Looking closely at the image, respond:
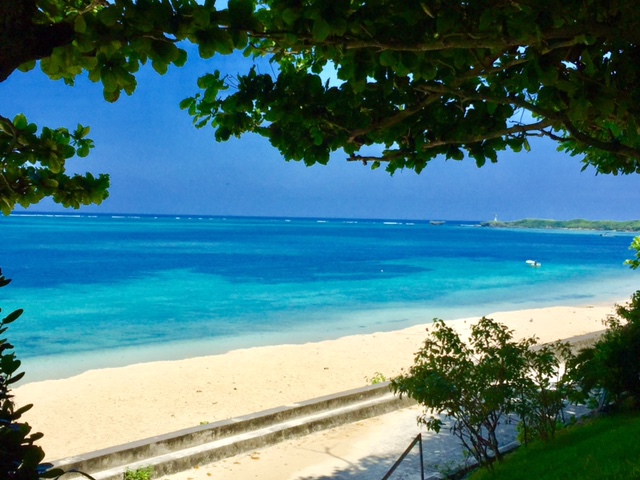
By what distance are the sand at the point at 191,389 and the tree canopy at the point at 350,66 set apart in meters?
6.50

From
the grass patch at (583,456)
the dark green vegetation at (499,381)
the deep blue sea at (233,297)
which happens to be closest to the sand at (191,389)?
the deep blue sea at (233,297)

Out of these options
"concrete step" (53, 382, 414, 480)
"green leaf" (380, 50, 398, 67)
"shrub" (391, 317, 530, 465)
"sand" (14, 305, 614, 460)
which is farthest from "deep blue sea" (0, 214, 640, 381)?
"green leaf" (380, 50, 398, 67)

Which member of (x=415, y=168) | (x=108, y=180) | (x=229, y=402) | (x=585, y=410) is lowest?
(x=585, y=410)

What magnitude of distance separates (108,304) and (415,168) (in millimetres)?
29787

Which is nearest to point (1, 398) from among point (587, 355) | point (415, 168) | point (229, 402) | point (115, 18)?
point (115, 18)

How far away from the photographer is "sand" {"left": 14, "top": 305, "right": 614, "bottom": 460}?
962 centimetres

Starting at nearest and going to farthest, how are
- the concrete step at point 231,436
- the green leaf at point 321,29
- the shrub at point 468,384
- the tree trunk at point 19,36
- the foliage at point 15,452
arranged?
1. the foliage at point 15,452
2. the tree trunk at point 19,36
3. the green leaf at point 321,29
4. the shrub at point 468,384
5. the concrete step at point 231,436

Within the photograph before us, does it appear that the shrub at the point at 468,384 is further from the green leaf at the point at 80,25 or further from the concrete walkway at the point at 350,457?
the green leaf at the point at 80,25

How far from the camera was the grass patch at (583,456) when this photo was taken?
470 centimetres

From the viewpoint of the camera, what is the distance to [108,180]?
10.7ft

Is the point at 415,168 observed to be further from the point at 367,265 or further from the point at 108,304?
the point at 367,265

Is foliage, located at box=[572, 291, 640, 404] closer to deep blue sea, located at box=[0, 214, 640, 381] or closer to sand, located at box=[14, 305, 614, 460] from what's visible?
sand, located at box=[14, 305, 614, 460]

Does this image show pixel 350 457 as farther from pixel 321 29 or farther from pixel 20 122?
pixel 321 29

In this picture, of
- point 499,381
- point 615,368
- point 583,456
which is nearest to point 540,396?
point 499,381
